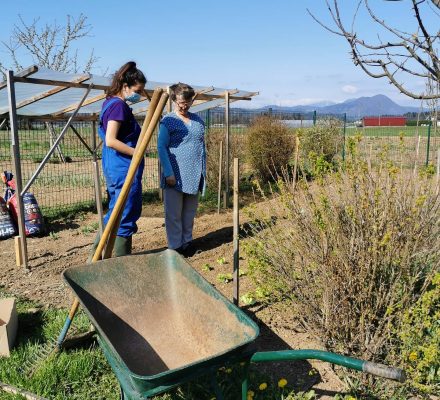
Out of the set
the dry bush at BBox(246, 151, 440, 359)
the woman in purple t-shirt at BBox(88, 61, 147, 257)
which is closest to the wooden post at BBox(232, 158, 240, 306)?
the dry bush at BBox(246, 151, 440, 359)

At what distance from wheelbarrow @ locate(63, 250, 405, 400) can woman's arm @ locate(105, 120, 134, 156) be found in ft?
3.16

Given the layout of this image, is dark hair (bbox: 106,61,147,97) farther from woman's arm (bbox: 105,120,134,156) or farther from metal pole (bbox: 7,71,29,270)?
metal pole (bbox: 7,71,29,270)

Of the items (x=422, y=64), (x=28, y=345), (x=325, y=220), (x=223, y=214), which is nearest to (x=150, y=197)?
(x=223, y=214)

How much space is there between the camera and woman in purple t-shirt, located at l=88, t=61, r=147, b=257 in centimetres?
336

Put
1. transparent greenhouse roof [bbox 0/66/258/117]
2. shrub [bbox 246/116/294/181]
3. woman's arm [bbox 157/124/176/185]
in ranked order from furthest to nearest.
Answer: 1. shrub [bbox 246/116/294/181]
2. transparent greenhouse roof [bbox 0/66/258/117]
3. woman's arm [bbox 157/124/176/185]

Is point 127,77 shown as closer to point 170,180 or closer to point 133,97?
point 133,97

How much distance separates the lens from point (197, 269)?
4.47 meters

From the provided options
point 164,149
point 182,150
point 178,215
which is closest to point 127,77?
point 164,149

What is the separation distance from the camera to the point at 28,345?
3035 mm

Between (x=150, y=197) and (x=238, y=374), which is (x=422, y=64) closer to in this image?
(x=238, y=374)

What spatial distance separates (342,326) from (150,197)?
253 inches

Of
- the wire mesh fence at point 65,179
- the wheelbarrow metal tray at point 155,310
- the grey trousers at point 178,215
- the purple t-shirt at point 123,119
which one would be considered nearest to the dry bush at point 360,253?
the wheelbarrow metal tray at point 155,310

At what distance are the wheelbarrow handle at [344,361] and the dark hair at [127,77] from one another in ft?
7.52

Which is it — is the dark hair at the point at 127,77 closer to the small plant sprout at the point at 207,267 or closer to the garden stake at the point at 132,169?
the garden stake at the point at 132,169
